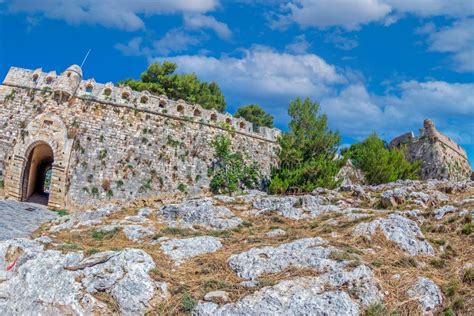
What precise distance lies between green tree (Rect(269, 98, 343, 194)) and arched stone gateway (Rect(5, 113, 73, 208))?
37.3 ft

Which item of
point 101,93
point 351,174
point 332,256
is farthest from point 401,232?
point 351,174

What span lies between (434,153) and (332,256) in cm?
3099

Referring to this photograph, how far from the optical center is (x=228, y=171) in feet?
81.7

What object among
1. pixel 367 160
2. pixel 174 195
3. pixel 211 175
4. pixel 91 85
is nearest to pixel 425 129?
pixel 367 160

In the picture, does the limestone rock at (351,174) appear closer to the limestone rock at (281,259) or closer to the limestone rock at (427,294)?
the limestone rock at (281,259)

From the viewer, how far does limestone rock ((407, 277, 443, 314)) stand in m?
7.46

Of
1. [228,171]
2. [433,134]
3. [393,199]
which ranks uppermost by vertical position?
[433,134]

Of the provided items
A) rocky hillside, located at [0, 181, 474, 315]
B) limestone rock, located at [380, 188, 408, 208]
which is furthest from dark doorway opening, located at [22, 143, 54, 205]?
limestone rock, located at [380, 188, 408, 208]

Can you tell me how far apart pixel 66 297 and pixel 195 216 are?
6.69 metres

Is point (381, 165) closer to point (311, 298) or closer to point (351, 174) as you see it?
point (351, 174)

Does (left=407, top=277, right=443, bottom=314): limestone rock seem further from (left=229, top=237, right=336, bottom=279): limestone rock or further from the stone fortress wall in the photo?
the stone fortress wall

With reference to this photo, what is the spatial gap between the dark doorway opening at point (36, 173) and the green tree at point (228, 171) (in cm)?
971

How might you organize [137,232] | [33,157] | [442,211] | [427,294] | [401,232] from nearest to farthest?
[427,294] → [401,232] → [137,232] → [442,211] → [33,157]

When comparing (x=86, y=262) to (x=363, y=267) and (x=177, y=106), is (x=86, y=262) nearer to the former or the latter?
(x=363, y=267)
